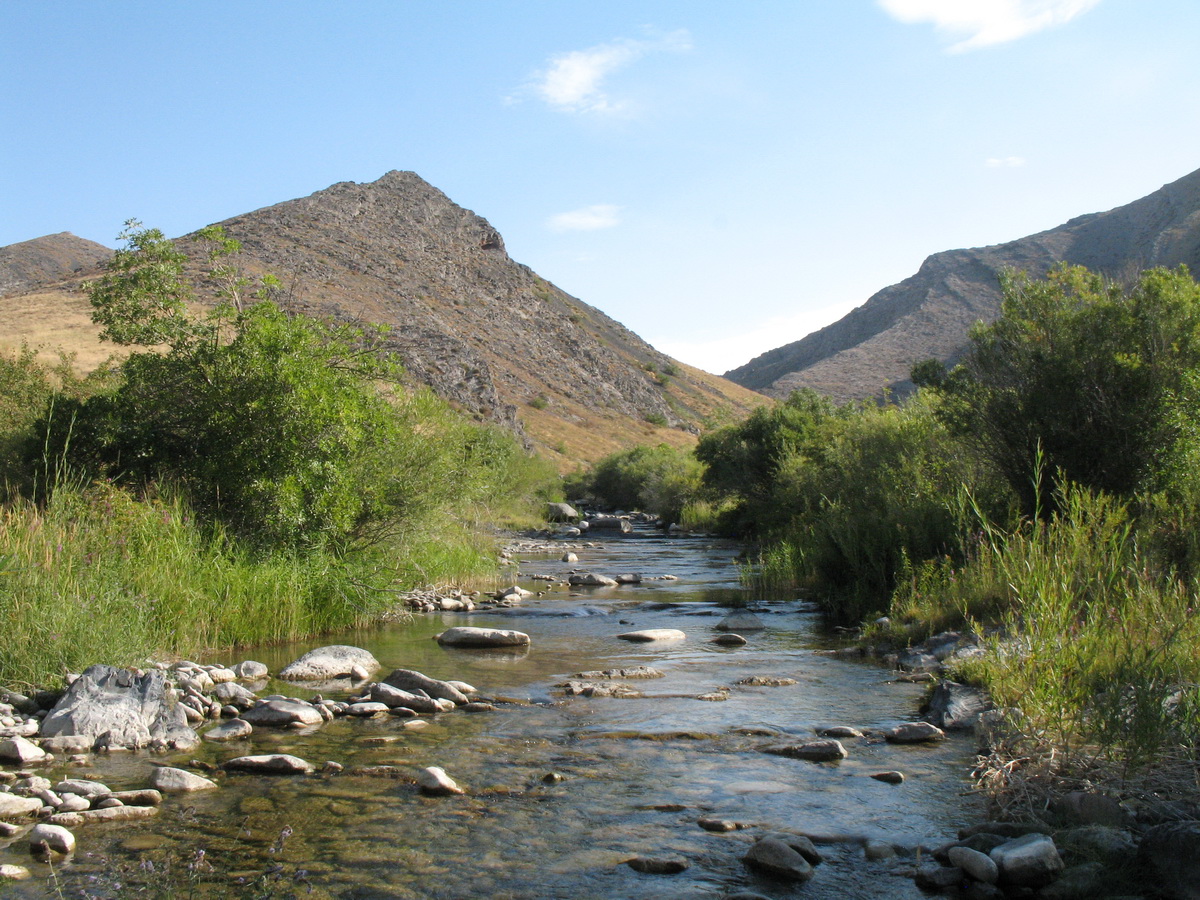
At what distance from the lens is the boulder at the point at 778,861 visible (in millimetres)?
5516

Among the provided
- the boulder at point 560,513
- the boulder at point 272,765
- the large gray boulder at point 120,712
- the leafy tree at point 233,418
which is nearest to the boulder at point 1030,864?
the boulder at point 272,765

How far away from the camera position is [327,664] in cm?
1169

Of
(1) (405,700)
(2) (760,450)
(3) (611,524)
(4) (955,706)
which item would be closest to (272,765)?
(1) (405,700)

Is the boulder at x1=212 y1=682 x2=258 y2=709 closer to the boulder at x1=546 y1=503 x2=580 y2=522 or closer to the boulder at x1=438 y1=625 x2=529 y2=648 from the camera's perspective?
the boulder at x1=438 y1=625 x2=529 y2=648

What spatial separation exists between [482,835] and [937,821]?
3170 mm

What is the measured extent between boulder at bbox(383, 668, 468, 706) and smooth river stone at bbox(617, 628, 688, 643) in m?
4.41

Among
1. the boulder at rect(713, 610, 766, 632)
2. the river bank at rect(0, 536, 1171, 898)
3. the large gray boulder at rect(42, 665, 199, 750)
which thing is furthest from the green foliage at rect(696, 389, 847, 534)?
the large gray boulder at rect(42, 665, 199, 750)

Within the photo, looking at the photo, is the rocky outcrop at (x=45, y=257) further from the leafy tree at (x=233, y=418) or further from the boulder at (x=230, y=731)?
the boulder at (x=230, y=731)

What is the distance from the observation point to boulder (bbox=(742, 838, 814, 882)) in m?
5.52

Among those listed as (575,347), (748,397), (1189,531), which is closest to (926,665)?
(1189,531)

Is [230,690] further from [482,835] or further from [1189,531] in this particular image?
[1189,531]

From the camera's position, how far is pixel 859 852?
5.91 metres

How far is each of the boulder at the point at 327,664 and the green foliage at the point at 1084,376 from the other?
9.72m

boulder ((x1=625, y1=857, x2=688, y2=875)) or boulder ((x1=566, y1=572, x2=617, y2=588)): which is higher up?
boulder ((x1=625, y1=857, x2=688, y2=875))
